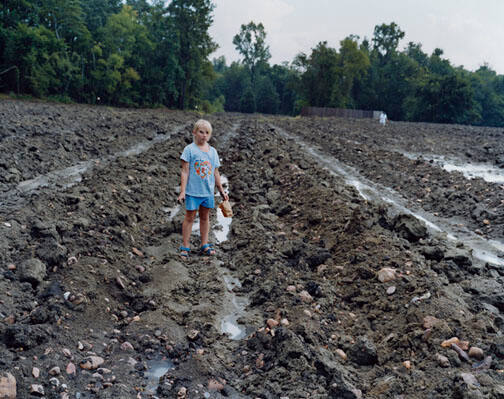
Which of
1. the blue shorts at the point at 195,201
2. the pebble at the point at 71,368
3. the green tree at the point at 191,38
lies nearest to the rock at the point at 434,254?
the blue shorts at the point at 195,201

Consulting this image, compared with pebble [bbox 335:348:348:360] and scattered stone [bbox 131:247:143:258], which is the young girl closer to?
scattered stone [bbox 131:247:143:258]

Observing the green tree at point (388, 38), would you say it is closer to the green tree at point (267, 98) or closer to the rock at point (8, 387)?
the green tree at point (267, 98)

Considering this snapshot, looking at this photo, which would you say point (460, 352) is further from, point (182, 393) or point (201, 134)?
point (201, 134)

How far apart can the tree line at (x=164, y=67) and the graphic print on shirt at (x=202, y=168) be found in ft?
155

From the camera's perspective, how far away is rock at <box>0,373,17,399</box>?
8.44 feet

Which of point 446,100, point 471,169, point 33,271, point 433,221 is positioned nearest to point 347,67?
point 446,100

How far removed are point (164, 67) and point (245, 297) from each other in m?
57.2

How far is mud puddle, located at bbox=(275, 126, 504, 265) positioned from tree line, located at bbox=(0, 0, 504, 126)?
4406 cm

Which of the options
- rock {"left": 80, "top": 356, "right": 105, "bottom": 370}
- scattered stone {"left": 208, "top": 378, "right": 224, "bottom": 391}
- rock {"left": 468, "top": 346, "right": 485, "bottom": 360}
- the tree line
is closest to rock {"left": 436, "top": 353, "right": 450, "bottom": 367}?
rock {"left": 468, "top": 346, "right": 485, "bottom": 360}

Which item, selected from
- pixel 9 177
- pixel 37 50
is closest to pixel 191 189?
pixel 9 177

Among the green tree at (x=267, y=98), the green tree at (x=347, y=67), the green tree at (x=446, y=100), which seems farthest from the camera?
the green tree at (x=267, y=98)

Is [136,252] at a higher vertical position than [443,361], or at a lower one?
lower

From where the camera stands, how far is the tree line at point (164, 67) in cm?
4731

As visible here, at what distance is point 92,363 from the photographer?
3191 mm
